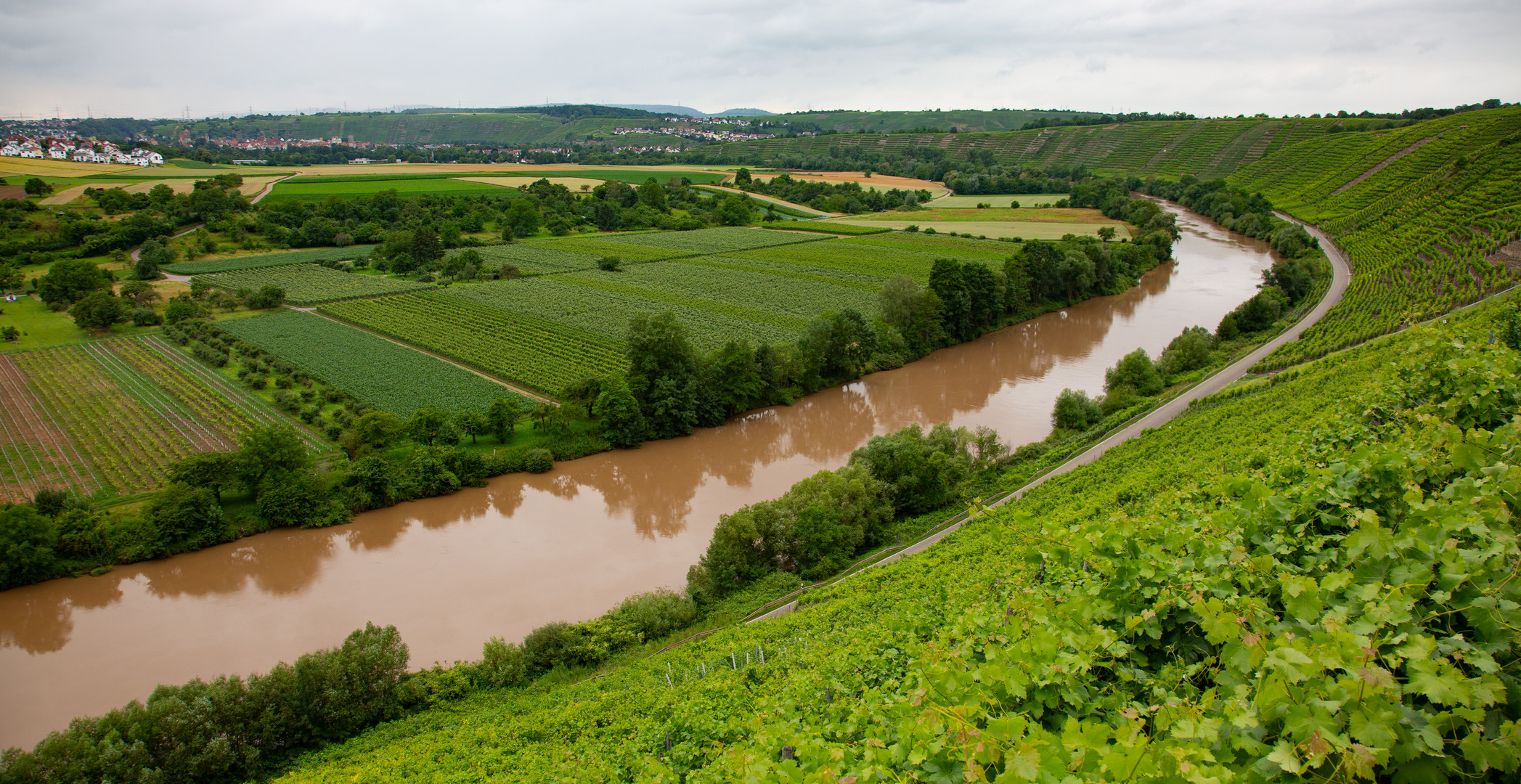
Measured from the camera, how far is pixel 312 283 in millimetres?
Result: 65688

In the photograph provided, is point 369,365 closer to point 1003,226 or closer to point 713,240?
point 713,240

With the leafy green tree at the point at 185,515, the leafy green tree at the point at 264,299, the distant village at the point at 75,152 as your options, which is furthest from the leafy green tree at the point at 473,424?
the distant village at the point at 75,152

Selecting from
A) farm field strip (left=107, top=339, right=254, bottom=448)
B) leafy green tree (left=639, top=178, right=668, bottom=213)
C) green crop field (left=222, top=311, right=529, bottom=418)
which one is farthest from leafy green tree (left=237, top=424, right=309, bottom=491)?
leafy green tree (left=639, top=178, right=668, bottom=213)

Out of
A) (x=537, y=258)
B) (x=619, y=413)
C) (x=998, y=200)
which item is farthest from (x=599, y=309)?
(x=998, y=200)

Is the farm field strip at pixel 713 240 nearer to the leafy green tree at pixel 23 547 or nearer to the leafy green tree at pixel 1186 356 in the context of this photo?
the leafy green tree at pixel 1186 356

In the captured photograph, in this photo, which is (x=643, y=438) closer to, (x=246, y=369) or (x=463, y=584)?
(x=463, y=584)

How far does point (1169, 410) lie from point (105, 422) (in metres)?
50.3

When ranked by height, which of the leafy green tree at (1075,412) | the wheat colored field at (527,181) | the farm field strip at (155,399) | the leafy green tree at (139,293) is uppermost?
the wheat colored field at (527,181)

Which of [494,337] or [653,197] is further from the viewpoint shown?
[653,197]

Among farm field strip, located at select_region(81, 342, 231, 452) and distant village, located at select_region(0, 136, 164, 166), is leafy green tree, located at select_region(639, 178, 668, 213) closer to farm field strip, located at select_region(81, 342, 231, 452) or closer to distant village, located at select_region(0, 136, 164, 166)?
farm field strip, located at select_region(81, 342, 231, 452)

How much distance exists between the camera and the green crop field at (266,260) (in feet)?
231

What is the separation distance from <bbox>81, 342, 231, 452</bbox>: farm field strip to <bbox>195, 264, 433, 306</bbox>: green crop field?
14.9 m

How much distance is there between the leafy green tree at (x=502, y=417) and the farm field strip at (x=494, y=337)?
17.1 ft

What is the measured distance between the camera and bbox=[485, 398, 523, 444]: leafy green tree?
111 ft
